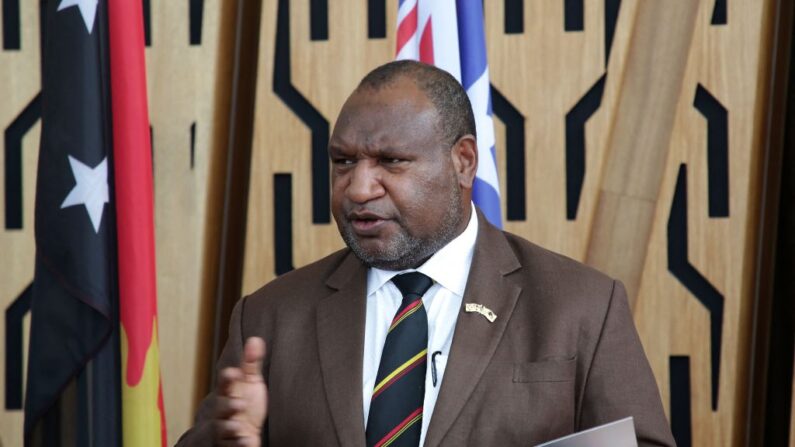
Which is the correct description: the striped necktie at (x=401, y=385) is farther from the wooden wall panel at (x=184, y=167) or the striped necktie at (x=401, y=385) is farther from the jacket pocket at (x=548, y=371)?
the wooden wall panel at (x=184, y=167)

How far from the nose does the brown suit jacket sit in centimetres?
20

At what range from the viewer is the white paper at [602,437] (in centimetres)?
141

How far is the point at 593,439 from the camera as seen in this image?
141cm

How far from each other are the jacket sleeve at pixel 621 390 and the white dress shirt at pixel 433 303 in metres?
0.24

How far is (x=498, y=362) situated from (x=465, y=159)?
37 cm

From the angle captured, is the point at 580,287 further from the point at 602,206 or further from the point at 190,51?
the point at 190,51

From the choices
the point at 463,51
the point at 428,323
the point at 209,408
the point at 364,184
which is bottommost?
the point at 209,408

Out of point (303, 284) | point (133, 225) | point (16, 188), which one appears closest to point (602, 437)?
point (303, 284)

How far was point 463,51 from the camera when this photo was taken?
2535mm

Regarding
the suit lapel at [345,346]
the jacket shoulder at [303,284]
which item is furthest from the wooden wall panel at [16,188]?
the suit lapel at [345,346]

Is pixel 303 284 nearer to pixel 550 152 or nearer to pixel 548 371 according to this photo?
pixel 548 371

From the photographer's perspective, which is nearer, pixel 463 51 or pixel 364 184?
pixel 364 184

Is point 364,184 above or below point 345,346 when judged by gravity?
above

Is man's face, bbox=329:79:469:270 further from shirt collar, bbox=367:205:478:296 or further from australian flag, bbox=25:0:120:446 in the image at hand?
australian flag, bbox=25:0:120:446
